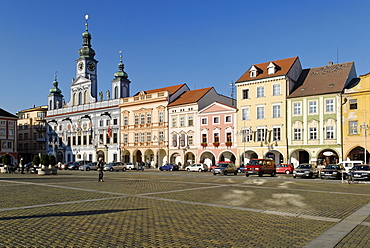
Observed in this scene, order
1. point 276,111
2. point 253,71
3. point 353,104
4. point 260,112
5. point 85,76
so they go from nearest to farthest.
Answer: point 353,104 < point 276,111 < point 260,112 < point 253,71 < point 85,76

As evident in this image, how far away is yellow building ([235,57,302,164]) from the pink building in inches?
58.0

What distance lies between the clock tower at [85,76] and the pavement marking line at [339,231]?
70.9 meters

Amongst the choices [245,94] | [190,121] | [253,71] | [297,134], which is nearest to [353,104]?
[297,134]

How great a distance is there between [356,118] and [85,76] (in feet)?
177

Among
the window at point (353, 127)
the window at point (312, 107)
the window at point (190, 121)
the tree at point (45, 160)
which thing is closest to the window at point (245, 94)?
the window at point (312, 107)

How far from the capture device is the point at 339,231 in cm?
958

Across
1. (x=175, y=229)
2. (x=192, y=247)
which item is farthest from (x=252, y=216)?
(x=192, y=247)

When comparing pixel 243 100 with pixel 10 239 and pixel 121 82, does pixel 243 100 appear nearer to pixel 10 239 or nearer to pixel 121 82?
pixel 121 82

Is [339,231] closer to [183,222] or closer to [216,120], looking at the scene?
[183,222]

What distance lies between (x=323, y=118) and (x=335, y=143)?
11.7ft

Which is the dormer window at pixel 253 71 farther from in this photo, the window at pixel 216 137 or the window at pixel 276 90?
the window at pixel 216 137

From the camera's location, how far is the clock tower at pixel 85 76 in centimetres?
7881

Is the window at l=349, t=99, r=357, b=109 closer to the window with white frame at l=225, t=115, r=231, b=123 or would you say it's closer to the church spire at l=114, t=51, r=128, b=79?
the window with white frame at l=225, t=115, r=231, b=123

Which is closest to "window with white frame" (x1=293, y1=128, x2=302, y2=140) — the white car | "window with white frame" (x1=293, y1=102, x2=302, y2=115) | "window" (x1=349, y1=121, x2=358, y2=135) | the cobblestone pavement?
"window with white frame" (x1=293, y1=102, x2=302, y2=115)
